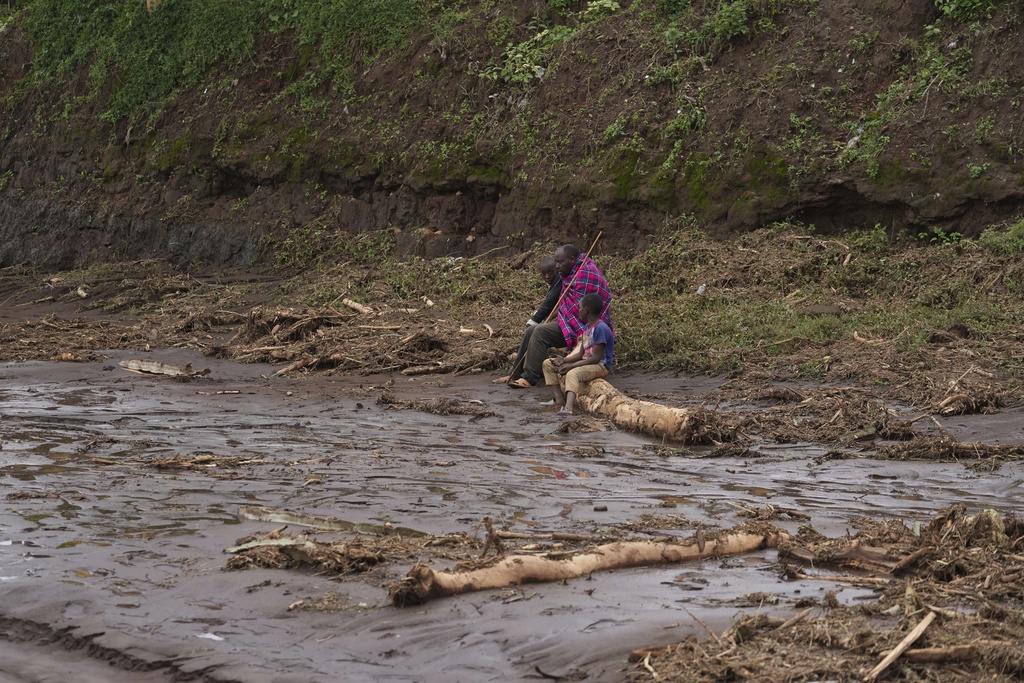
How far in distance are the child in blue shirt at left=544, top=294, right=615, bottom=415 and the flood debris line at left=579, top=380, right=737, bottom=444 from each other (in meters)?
0.38

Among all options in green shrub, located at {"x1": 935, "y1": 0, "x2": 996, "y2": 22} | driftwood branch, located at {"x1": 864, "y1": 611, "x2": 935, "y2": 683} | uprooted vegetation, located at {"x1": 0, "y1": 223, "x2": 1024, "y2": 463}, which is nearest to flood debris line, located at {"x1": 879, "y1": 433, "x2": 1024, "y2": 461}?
uprooted vegetation, located at {"x1": 0, "y1": 223, "x2": 1024, "y2": 463}

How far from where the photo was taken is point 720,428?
28.3 feet

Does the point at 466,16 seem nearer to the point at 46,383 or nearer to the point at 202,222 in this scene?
the point at 202,222

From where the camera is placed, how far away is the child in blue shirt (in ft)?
34.6

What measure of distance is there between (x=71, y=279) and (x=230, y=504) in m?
16.2

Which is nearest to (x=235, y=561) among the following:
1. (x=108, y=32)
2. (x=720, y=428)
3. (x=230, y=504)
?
(x=230, y=504)

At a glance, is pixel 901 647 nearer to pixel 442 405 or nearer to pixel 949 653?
pixel 949 653

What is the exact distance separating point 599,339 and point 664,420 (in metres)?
1.81

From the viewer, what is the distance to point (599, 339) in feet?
34.8

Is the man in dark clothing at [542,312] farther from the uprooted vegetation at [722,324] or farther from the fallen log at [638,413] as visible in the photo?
the fallen log at [638,413]

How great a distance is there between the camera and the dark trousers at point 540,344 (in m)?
11.7

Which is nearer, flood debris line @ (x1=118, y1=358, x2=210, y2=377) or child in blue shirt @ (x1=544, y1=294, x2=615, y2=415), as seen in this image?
child in blue shirt @ (x1=544, y1=294, x2=615, y2=415)

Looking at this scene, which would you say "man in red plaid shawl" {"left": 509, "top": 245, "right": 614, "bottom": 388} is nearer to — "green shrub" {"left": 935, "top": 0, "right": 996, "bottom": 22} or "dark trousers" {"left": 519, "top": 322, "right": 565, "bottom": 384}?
"dark trousers" {"left": 519, "top": 322, "right": 565, "bottom": 384}

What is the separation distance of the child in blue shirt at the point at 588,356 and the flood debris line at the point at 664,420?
378mm
